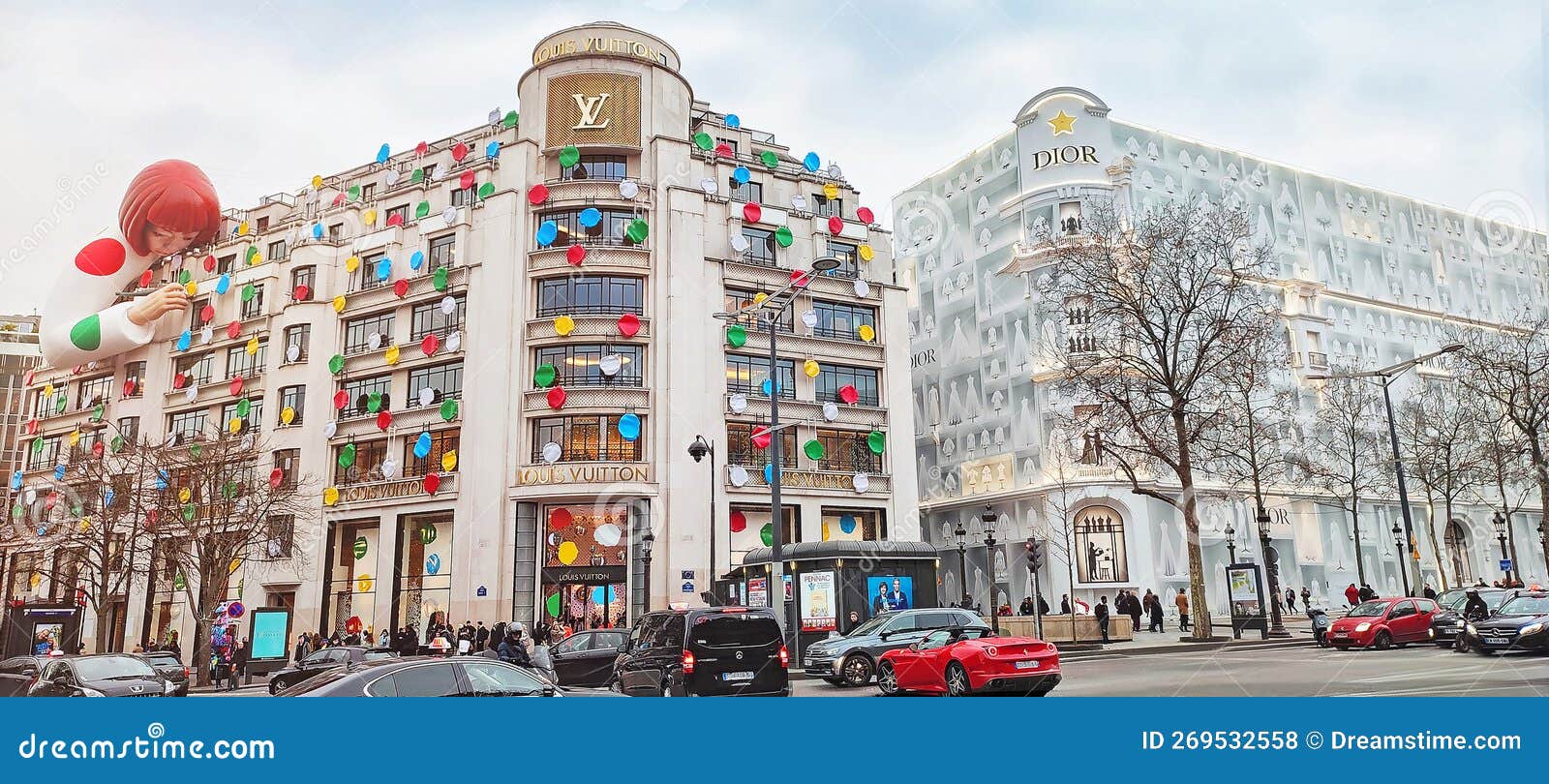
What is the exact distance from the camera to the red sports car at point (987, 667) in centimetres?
1493

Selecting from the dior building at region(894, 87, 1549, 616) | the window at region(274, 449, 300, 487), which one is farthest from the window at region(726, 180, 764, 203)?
the window at region(274, 449, 300, 487)

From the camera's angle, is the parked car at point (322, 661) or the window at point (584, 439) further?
the window at point (584, 439)

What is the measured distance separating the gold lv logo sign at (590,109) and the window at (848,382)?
1648cm

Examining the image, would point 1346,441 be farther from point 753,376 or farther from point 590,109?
point 590,109

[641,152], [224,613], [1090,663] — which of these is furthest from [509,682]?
[224,613]

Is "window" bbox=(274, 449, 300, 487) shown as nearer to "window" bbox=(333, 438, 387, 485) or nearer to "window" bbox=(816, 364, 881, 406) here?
"window" bbox=(333, 438, 387, 485)

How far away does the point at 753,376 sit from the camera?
4575cm

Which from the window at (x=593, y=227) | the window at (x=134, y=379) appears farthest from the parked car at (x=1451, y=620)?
the window at (x=134, y=379)

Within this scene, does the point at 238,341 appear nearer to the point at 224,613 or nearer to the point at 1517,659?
the point at 224,613

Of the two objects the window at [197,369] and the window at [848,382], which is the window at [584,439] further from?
the window at [197,369]

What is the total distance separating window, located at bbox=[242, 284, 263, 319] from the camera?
5216cm

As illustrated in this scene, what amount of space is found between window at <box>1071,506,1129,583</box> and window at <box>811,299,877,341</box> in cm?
1530
